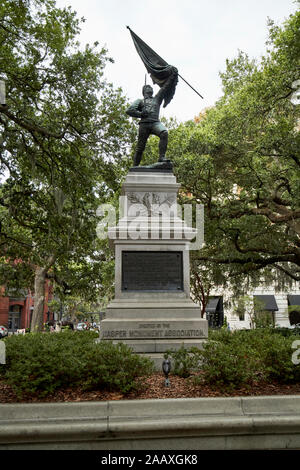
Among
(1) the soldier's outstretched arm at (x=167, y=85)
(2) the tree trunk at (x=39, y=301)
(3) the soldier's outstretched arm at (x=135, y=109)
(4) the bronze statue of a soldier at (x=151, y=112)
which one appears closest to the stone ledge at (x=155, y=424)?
(4) the bronze statue of a soldier at (x=151, y=112)

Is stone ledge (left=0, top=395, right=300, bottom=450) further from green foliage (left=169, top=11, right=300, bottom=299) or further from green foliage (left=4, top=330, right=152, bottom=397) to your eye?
green foliage (left=169, top=11, right=300, bottom=299)

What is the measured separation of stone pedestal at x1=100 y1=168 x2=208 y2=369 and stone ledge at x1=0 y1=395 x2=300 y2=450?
2.57m

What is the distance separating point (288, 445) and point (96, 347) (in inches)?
128

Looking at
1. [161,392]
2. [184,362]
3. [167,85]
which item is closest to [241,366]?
[184,362]

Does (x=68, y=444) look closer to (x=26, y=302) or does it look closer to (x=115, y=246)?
(x=115, y=246)

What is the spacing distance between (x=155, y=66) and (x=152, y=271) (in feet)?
20.7

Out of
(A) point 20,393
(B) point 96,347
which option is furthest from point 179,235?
(A) point 20,393

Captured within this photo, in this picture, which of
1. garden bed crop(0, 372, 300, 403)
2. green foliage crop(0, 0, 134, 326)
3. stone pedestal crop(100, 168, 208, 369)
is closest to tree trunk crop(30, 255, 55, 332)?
green foliage crop(0, 0, 134, 326)

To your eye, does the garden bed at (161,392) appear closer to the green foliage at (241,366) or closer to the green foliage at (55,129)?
the green foliage at (241,366)

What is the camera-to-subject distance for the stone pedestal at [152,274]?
834cm

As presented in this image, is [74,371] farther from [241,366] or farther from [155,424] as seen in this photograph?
[241,366]

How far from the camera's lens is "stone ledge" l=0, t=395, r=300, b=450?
4746 mm

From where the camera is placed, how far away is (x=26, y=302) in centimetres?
6203

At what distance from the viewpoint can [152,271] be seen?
923 cm
